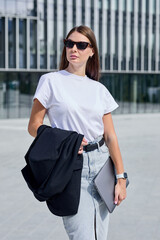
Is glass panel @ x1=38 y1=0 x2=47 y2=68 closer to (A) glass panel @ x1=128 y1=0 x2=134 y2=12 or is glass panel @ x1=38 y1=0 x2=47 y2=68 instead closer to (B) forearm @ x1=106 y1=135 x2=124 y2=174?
(A) glass panel @ x1=128 y1=0 x2=134 y2=12

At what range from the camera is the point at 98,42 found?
29.7m

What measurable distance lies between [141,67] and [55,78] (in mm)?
29241

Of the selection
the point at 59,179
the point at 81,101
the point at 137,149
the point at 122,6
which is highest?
the point at 122,6

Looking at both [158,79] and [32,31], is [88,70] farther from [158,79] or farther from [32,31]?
[158,79]

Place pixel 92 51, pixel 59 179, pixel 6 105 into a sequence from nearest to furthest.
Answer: pixel 59 179
pixel 92 51
pixel 6 105

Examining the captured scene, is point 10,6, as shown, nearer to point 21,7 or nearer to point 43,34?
point 21,7

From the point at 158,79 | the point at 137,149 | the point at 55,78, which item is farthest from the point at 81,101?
the point at 158,79

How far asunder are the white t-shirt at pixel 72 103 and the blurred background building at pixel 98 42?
24056 mm

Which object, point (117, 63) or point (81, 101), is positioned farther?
point (117, 63)

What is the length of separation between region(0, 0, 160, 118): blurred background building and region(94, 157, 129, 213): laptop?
24.1m

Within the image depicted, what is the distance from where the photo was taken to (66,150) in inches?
102

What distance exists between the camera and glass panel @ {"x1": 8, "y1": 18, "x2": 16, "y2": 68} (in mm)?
26562

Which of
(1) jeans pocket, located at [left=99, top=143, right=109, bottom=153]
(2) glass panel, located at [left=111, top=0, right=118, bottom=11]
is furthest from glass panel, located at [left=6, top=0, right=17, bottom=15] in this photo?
(1) jeans pocket, located at [left=99, top=143, right=109, bottom=153]

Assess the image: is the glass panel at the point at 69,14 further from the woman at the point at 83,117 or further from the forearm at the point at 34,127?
the forearm at the point at 34,127
